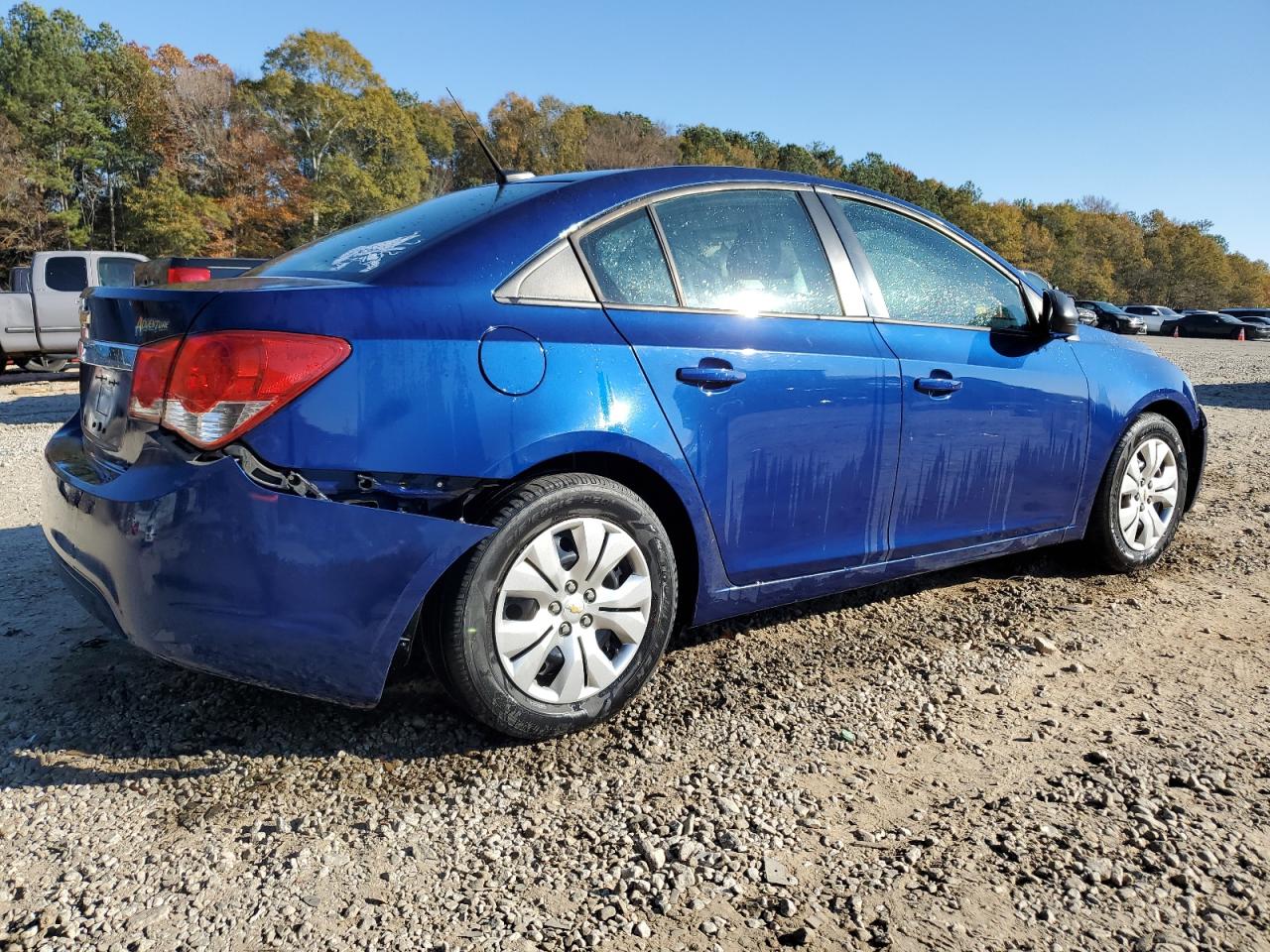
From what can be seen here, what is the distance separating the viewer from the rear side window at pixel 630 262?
8.55 feet

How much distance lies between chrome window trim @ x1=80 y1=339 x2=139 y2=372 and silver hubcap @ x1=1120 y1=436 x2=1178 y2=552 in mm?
3809

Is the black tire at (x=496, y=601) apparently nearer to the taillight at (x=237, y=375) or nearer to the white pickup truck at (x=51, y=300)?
the taillight at (x=237, y=375)

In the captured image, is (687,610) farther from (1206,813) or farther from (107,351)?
(107,351)

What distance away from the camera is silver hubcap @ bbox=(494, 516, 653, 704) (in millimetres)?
2363

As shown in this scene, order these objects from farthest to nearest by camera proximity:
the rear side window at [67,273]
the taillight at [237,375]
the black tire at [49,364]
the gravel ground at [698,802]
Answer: the black tire at [49,364]
the rear side window at [67,273]
the taillight at [237,375]
the gravel ground at [698,802]

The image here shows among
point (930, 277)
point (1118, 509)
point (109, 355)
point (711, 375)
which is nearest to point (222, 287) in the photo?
point (109, 355)

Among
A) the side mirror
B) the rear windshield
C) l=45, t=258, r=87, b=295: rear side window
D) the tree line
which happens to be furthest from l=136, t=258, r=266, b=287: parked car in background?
the tree line

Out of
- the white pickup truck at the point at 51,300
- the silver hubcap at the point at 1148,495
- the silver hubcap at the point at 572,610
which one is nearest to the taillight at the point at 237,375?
the silver hubcap at the point at 572,610

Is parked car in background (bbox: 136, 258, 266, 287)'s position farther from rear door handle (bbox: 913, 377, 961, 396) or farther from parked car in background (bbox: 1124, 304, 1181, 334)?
parked car in background (bbox: 1124, 304, 1181, 334)

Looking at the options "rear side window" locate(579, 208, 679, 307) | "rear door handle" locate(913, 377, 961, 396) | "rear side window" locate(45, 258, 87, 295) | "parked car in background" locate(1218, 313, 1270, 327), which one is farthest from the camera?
"parked car in background" locate(1218, 313, 1270, 327)

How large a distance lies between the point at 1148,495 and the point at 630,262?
2.87m

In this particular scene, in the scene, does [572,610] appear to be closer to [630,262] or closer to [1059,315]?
[630,262]

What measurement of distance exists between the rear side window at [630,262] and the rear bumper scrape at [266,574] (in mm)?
830

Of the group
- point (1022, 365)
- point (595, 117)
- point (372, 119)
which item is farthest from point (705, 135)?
point (1022, 365)
